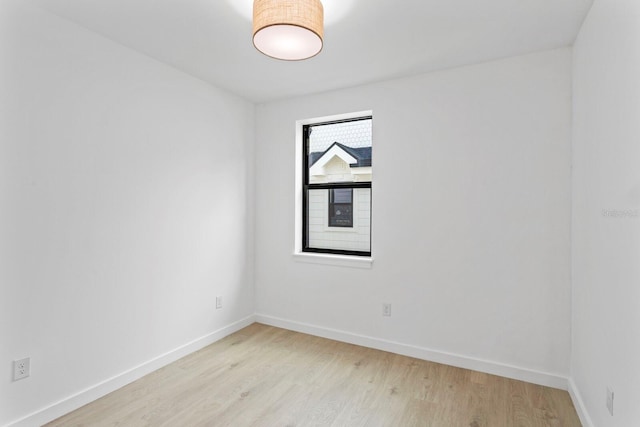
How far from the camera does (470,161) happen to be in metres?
2.74

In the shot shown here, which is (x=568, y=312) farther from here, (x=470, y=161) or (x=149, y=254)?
(x=149, y=254)

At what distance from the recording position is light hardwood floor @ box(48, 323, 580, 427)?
2086mm

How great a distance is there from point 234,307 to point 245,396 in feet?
4.31

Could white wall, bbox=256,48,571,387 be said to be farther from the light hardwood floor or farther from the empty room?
the light hardwood floor

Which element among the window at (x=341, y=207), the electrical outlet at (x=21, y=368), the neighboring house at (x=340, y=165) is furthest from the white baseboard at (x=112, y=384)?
the neighboring house at (x=340, y=165)

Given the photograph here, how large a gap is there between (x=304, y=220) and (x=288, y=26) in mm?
2297

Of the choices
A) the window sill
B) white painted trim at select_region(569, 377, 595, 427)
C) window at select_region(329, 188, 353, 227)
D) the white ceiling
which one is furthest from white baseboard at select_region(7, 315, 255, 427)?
white painted trim at select_region(569, 377, 595, 427)

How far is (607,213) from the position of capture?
5.62 feet

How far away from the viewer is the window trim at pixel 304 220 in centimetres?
331

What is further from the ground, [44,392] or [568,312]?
[568,312]

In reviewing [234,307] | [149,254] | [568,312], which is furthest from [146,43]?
[568,312]

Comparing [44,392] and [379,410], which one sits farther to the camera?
[379,410]

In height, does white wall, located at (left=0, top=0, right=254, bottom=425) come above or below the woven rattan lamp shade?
below

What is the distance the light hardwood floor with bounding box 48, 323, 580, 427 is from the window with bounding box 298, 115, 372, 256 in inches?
45.7
